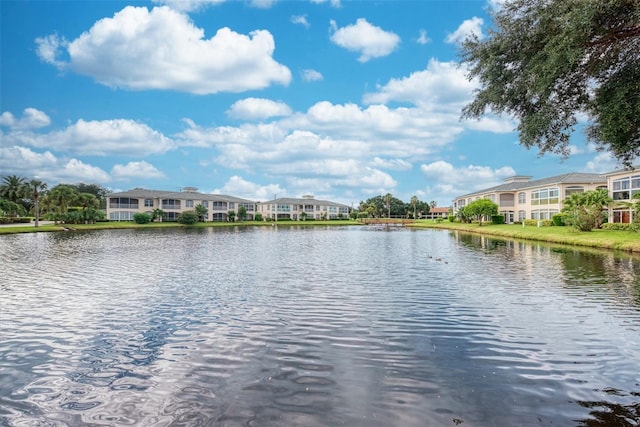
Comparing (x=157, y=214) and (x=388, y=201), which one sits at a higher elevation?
(x=388, y=201)

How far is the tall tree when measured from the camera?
27.4 feet

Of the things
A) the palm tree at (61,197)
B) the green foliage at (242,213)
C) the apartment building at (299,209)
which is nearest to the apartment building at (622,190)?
the green foliage at (242,213)

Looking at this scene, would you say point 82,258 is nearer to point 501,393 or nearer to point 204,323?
point 204,323

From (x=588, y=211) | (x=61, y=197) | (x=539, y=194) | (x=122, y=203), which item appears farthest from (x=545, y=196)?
(x=61, y=197)

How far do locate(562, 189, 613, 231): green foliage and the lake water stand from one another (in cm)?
2777

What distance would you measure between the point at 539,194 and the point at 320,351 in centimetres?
7951

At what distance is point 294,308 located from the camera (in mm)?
13922

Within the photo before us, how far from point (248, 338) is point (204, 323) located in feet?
7.19

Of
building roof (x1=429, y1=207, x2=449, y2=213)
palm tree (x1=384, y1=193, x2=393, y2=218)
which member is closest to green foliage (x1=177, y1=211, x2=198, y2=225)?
palm tree (x1=384, y1=193, x2=393, y2=218)

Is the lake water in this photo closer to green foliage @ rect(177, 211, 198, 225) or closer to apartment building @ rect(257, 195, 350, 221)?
green foliage @ rect(177, 211, 198, 225)

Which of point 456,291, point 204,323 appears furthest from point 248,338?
point 456,291

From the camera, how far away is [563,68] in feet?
28.2

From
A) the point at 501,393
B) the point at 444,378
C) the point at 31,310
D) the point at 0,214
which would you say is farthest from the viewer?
the point at 0,214

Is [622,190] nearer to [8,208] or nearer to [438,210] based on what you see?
[438,210]
